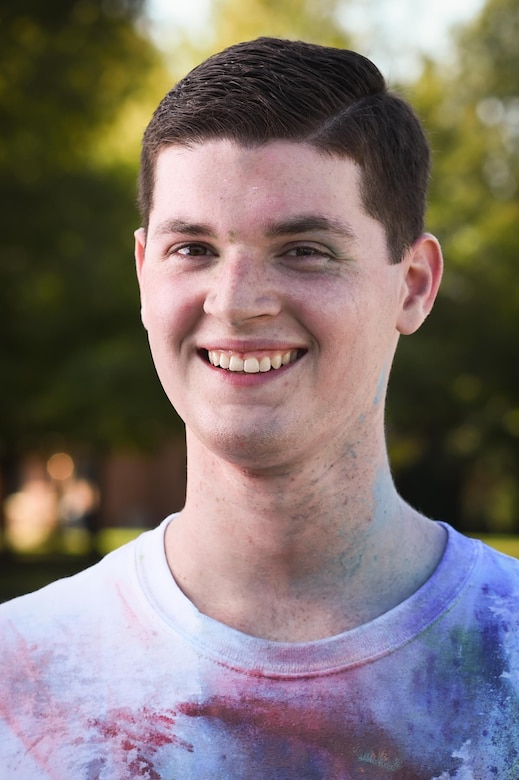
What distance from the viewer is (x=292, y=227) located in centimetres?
216

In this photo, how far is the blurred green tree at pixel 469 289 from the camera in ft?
55.2

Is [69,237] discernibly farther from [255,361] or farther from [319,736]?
[319,736]

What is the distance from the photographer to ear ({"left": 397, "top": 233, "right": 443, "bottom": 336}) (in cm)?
244

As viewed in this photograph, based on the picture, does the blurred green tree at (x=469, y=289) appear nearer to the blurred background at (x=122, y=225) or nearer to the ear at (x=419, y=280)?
the blurred background at (x=122, y=225)

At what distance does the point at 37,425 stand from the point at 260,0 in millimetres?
9952

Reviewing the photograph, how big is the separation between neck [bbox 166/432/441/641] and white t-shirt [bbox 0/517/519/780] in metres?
0.06

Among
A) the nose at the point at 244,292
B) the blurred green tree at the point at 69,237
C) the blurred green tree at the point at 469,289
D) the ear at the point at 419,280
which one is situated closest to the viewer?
the nose at the point at 244,292

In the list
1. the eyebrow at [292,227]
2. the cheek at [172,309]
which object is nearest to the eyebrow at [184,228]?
the eyebrow at [292,227]

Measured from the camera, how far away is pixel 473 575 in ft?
7.89

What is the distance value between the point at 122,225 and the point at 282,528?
47.2ft

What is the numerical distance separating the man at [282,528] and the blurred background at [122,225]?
12.2 metres

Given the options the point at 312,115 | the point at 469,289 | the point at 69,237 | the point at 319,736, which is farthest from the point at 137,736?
the point at 469,289

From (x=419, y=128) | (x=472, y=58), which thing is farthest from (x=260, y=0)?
(x=419, y=128)

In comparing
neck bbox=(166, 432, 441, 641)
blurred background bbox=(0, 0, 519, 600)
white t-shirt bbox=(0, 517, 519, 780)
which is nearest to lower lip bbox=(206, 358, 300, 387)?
neck bbox=(166, 432, 441, 641)
